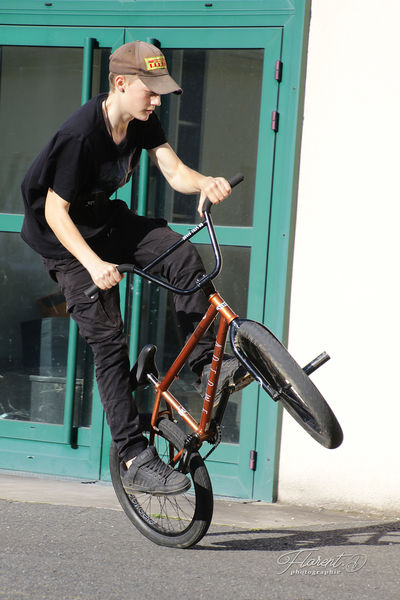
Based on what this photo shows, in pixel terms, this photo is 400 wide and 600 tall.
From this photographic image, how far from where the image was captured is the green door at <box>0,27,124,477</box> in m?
5.54

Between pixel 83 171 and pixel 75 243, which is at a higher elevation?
pixel 83 171

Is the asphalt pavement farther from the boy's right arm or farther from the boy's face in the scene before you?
the boy's face

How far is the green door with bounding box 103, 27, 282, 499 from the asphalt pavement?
572 millimetres

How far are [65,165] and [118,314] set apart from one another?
76 cm

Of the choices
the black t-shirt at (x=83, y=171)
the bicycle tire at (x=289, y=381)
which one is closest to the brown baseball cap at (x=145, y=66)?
the black t-shirt at (x=83, y=171)

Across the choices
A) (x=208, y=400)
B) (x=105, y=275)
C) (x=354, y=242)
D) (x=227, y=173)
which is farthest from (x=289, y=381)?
(x=227, y=173)

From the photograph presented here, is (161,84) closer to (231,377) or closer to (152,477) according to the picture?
(231,377)

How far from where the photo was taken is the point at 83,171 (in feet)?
12.4

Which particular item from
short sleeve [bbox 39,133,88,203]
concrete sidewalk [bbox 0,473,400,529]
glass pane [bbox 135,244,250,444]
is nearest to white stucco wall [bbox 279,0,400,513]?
concrete sidewalk [bbox 0,473,400,529]

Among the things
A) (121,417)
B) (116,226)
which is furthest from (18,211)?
(121,417)

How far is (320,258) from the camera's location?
506 centimetres

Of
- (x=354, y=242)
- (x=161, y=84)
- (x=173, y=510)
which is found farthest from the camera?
(x=354, y=242)

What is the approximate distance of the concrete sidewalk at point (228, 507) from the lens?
4.73 meters

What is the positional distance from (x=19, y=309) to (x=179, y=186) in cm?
205
